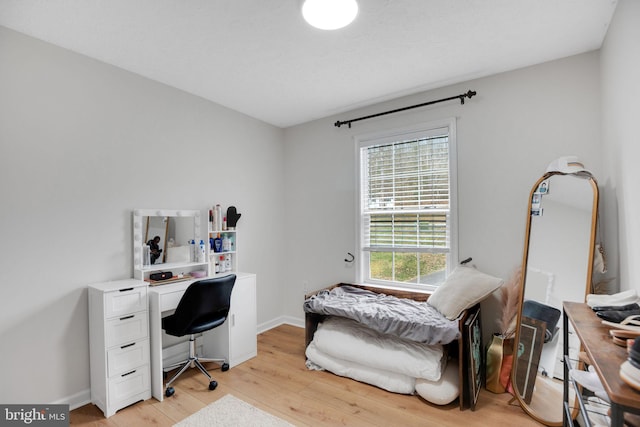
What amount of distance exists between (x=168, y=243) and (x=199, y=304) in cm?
76

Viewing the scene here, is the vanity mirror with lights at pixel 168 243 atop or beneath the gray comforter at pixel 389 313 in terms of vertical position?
atop

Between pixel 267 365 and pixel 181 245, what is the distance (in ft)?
4.55

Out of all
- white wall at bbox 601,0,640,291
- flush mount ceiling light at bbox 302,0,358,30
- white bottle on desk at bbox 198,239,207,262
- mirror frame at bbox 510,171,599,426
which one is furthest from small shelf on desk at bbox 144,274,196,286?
white wall at bbox 601,0,640,291

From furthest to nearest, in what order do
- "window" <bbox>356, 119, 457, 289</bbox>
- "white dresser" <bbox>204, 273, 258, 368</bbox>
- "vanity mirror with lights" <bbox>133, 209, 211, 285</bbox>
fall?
"window" <bbox>356, 119, 457, 289</bbox>
"white dresser" <bbox>204, 273, 258, 368</bbox>
"vanity mirror with lights" <bbox>133, 209, 211, 285</bbox>

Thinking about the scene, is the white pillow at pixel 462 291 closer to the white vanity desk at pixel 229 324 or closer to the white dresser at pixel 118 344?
the white vanity desk at pixel 229 324

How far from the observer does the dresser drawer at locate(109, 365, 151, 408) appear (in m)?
2.15

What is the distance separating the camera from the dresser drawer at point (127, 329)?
2158 mm

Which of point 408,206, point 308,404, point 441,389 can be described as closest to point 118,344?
point 308,404

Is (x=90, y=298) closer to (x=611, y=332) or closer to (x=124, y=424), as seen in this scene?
(x=124, y=424)

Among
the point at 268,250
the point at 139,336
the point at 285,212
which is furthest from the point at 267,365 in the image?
the point at 285,212

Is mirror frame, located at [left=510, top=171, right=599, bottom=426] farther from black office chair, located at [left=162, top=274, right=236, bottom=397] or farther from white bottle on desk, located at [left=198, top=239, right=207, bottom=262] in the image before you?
white bottle on desk, located at [left=198, top=239, right=207, bottom=262]

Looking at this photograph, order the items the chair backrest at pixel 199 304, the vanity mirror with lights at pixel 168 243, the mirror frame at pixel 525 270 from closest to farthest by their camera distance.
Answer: the mirror frame at pixel 525 270, the chair backrest at pixel 199 304, the vanity mirror with lights at pixel 168 243

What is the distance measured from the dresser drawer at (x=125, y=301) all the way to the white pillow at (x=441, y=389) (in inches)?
85.6

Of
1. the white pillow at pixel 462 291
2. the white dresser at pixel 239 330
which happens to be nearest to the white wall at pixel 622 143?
the white pillow at pixel 462 291
